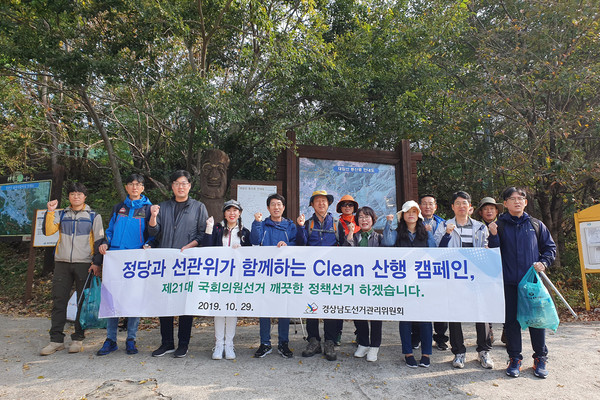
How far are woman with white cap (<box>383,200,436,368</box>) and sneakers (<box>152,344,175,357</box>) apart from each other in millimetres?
2626

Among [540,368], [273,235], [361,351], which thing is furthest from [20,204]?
[540,368]

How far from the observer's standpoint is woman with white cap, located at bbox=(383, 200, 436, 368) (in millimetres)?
4137

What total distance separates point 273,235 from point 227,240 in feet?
1.77

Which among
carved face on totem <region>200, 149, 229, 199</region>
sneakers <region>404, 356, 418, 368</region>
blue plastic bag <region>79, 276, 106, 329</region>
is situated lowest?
sneakers <region>404, 356, 418, 368</region>

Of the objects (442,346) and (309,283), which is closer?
(309,283)

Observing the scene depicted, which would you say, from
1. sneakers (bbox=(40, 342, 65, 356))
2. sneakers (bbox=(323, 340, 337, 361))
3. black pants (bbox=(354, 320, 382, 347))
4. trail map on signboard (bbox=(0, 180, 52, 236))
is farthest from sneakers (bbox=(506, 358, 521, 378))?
trail map on signboard (bbox=(0, 180, 52, 236))

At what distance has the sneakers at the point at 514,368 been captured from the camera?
3.86 m

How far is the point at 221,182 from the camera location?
6840 mm

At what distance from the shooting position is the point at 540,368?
3.88 m

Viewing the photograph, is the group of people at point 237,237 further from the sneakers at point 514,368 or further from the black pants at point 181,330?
the sneakers at point 514,368

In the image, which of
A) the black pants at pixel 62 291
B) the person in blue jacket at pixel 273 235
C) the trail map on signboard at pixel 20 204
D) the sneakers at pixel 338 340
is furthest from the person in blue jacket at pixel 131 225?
the trail map on signboard at pixel 20 204

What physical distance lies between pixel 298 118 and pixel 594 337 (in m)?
6.59

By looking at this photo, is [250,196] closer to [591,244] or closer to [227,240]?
[227,240]

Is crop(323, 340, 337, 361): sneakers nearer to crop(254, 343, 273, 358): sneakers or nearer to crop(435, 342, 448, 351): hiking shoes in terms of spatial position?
crop(254, 343, 273, 358): sneakers
